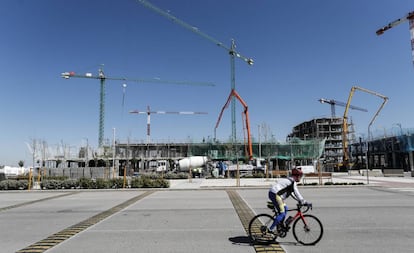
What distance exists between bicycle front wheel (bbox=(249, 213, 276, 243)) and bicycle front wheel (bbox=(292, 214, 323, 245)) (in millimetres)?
543

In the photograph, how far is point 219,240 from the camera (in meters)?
7.15

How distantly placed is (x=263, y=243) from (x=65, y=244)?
454cm

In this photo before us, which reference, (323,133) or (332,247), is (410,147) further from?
(323,133)

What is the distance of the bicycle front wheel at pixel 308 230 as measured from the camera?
6680mm

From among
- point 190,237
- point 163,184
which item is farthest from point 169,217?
point 163,184

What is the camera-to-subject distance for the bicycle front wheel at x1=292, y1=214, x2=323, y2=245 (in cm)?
668

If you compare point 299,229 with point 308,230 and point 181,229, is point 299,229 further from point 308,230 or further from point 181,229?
point 181,229

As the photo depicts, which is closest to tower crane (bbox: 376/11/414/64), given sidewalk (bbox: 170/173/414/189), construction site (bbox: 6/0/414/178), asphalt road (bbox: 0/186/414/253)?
construction site (bbox: 6/0/414/178)

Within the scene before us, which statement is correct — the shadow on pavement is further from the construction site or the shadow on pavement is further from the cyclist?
the construction site

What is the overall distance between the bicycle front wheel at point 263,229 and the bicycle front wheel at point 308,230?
0.54 meters

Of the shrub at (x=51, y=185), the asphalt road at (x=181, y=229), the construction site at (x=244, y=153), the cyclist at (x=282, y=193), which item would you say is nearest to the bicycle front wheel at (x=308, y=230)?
the asphalt road at (x=181, y=229)

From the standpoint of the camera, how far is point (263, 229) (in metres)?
6.70

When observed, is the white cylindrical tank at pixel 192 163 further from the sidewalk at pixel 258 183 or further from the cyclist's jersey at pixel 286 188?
the cyclist's jersey at pixel 286 188

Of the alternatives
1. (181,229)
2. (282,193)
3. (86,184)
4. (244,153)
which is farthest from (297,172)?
(244,153)
